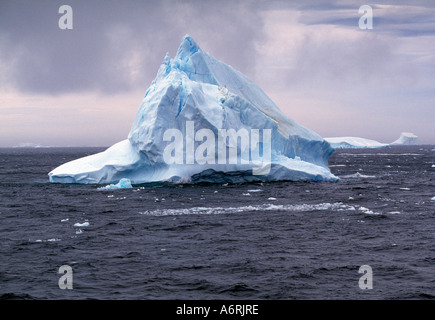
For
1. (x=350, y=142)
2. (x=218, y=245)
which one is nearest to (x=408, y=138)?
(x=350, y=142)

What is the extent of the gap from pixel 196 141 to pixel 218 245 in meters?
13.5

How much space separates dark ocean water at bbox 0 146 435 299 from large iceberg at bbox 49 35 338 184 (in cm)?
291

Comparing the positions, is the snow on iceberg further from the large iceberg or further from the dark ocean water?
the dark ocean water

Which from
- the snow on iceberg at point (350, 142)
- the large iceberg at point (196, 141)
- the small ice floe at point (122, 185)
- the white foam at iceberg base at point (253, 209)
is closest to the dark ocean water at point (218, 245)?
the white foam at iceberg base at point (253, 209)

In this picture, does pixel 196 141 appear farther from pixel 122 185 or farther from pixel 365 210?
pixel 365 210

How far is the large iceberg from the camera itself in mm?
26500

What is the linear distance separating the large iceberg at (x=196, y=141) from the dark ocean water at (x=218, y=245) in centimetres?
291

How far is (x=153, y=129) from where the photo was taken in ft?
86.2

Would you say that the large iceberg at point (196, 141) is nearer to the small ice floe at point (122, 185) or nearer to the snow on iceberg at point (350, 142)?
the small ice floe at point (122, 185)
